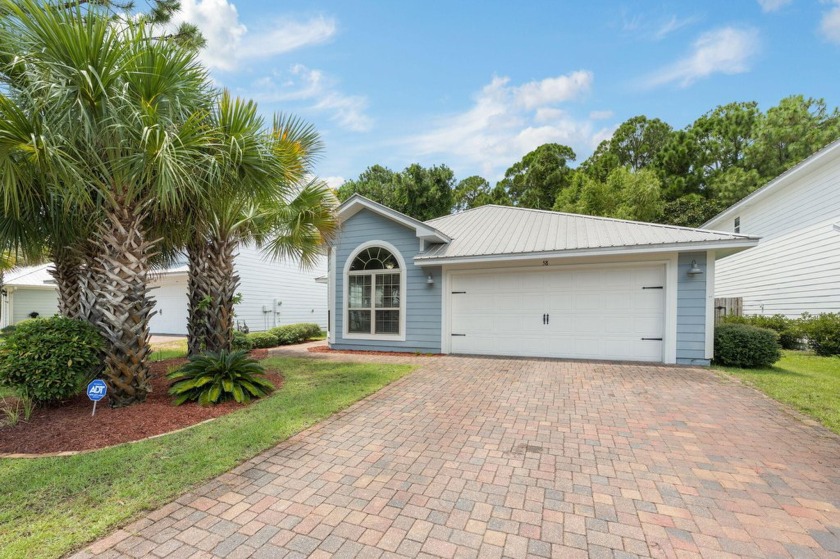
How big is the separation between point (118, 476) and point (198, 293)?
18.5ft

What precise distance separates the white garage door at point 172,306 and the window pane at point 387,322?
37.1 ft

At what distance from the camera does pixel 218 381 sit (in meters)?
5.46

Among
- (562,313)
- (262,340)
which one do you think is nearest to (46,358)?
(262,340)

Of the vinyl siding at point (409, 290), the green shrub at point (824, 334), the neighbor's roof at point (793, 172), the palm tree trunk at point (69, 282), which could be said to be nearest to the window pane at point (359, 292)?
the vinyl siding at point (409, 290)

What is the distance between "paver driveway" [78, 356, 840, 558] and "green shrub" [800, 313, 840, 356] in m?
7.03

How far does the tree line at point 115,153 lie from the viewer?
12.9 feet

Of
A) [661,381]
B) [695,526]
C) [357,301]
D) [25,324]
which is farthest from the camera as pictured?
[357,301]

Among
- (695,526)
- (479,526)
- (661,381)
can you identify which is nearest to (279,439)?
(479,526)

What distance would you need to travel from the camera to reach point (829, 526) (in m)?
2.48

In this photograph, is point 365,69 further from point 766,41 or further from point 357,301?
point 766,41

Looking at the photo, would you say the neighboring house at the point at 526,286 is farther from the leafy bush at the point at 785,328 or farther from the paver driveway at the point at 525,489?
the leafy bush at the point at 785,328

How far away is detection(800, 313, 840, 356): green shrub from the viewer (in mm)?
9312

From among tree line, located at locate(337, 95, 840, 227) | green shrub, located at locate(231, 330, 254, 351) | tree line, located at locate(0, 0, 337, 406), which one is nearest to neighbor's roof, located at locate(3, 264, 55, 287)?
green shrub, located at locate(231, 330, 254, 351)

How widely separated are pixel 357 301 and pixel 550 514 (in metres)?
8.87
